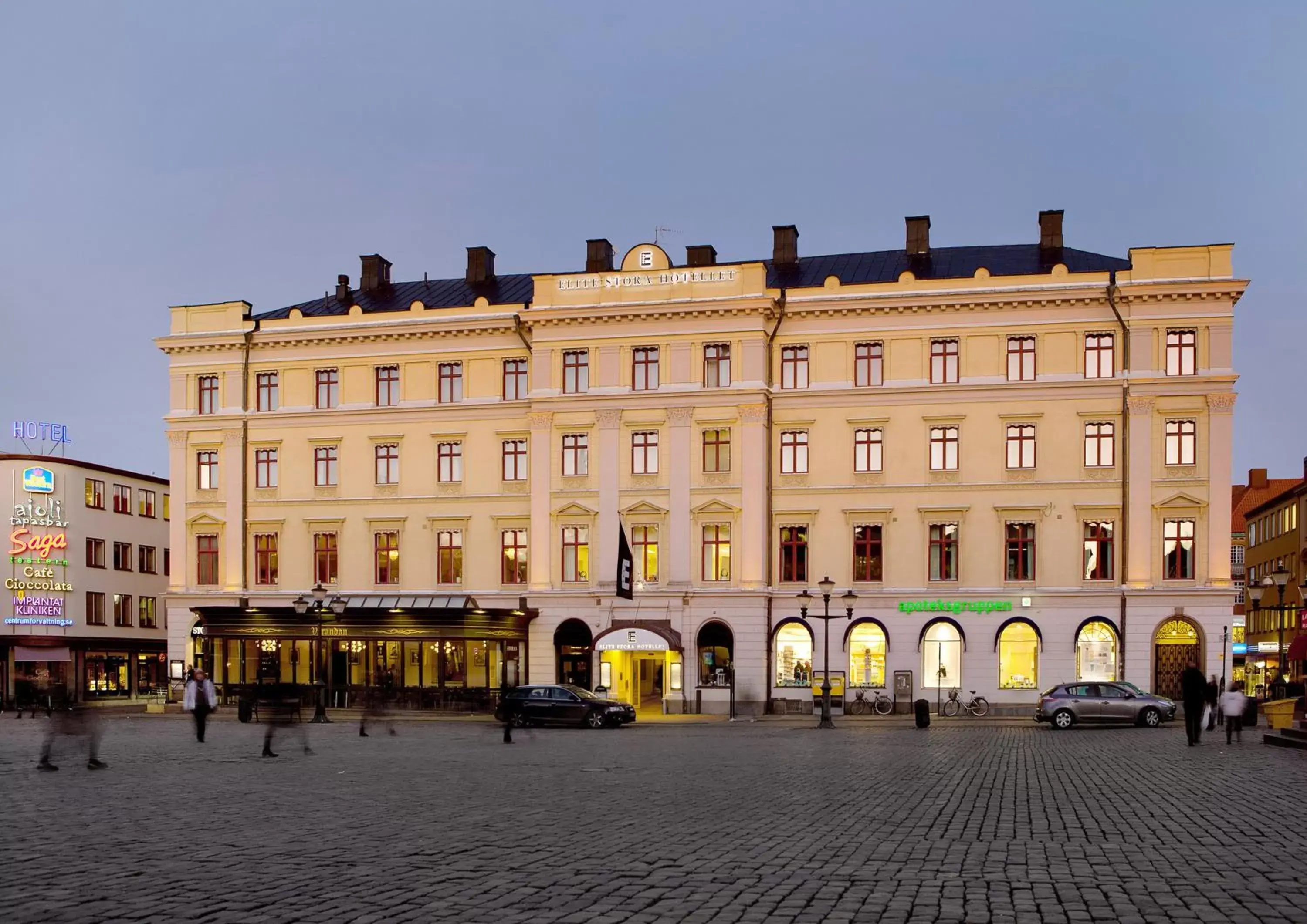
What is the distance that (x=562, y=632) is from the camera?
55812 millimetres

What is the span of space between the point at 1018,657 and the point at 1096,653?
2769 millimetres

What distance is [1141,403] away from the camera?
169ft

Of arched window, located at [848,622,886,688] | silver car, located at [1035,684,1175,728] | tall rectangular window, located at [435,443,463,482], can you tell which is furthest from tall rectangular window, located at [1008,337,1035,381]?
tall rectangular window, located at [435,443,463,482]

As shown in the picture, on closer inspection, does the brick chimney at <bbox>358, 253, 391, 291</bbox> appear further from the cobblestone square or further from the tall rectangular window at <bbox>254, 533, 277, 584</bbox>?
the cobblestone square

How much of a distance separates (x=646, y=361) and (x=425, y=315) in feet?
31.7

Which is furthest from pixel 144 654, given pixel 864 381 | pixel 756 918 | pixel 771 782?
pixel 756 918

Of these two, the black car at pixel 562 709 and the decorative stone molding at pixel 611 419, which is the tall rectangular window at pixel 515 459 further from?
the black car at pixel 562 709

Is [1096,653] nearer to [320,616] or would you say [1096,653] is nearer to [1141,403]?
[1141,403]

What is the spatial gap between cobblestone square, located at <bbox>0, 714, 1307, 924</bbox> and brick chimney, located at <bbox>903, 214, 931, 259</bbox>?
112ft

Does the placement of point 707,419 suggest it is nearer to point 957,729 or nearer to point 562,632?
point 562,632

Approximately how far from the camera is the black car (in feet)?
147

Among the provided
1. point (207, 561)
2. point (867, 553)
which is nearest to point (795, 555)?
point (867, 553)

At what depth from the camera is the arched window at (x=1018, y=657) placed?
172 feet

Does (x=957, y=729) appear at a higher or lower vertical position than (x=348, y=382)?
lower
